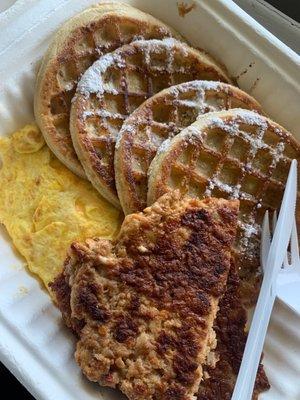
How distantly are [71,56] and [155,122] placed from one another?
1.04 feet

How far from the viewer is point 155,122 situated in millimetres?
1866

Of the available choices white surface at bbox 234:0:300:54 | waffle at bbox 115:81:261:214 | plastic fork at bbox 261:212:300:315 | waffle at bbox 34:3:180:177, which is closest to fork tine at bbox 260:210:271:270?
plastic fork at bbox 261:212:300:315

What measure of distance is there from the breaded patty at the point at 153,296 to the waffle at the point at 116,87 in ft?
0.83

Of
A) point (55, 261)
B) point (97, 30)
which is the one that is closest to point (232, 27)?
point (97, 30)

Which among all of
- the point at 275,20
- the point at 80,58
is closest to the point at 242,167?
the point at 80,58

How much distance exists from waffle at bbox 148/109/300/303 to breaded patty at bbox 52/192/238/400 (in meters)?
0.14

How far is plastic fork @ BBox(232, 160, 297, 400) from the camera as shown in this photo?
63.9 inches

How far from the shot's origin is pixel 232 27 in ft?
6.58

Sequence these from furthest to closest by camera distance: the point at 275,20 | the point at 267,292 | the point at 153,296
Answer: the point at 275,20 → the point at 267,292 → the point at 153,296

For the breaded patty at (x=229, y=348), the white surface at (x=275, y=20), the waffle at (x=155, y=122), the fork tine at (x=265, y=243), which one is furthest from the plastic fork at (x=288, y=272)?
the white surface at (x=275, y=20)

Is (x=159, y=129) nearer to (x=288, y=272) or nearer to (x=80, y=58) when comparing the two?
(x=80, y=58)

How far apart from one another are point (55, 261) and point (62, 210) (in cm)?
15

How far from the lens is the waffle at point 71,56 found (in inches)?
74.2

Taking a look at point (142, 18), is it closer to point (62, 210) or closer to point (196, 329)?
point (62, 210)
